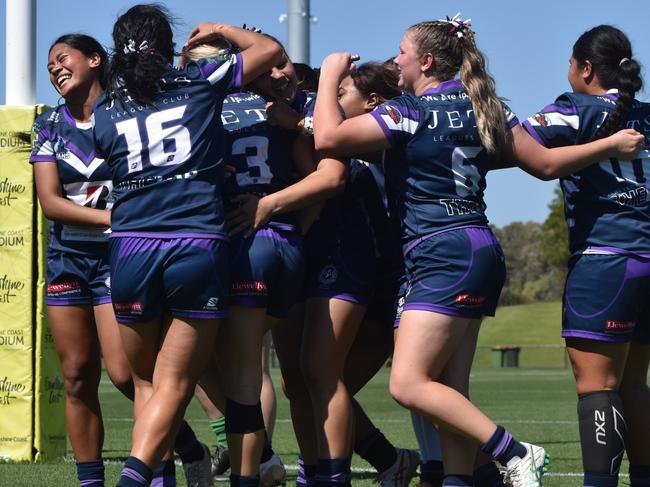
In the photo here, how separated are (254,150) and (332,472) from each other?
60.7 inches

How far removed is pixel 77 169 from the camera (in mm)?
5590

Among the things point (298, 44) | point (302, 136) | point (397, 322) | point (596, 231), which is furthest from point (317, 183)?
point (298, 44)

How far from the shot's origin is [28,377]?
8.34 m

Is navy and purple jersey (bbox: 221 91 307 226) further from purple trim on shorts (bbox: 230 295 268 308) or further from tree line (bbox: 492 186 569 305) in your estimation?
tree line (bbox: 492 186 569 305)

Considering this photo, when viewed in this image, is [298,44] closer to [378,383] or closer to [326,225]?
[326,225]

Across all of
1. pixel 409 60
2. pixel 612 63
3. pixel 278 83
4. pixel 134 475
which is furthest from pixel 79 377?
pixel 612 63

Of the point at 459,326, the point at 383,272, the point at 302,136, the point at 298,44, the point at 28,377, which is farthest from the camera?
the point at 298,44

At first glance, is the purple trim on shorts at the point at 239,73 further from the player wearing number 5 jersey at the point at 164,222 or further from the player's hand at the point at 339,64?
the player's hand at the point at 339,64

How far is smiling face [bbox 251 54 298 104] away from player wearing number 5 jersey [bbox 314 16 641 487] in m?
0.42

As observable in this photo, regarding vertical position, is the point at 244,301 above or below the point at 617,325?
above

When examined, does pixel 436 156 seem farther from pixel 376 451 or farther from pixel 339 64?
pixel 376 451

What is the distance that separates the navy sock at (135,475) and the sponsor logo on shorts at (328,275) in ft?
4.41

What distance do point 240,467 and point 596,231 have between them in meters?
1.93

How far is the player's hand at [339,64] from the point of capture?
5.16 metres
